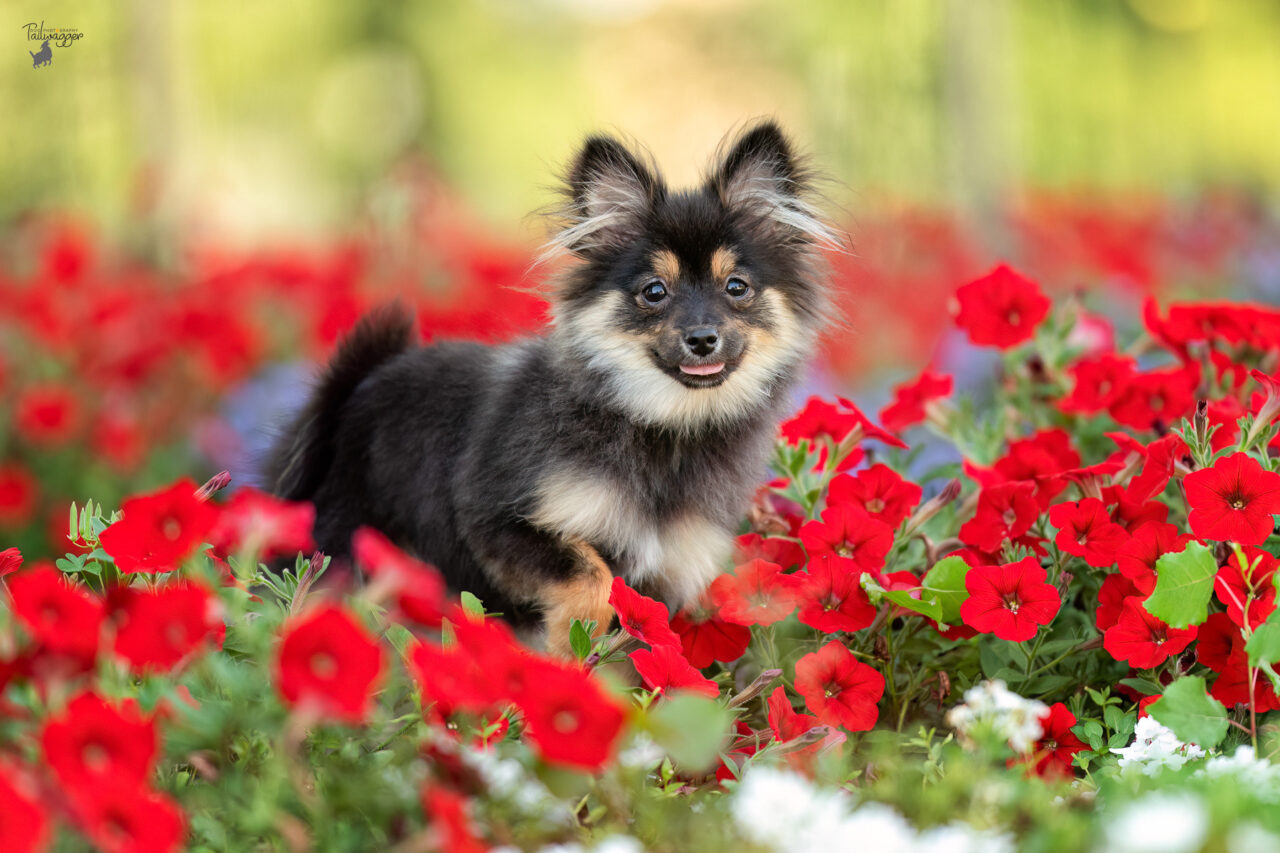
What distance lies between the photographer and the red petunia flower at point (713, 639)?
2822mm

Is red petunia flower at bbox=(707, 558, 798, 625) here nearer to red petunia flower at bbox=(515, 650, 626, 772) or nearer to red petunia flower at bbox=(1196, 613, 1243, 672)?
red petunia flower at bbox=(1196, 613, 1243, 672)

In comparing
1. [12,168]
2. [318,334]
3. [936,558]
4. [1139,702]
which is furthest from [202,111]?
[1139,702]

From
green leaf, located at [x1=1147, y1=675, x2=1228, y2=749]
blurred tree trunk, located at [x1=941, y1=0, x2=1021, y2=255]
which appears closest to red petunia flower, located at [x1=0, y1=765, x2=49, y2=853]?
green leaf, located at [x1=1147, y1=675, x2=1228, y2=749]

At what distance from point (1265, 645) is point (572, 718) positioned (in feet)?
4.30

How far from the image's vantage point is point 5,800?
142 cm

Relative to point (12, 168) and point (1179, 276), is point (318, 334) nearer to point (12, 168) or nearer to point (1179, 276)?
point (12, 168)

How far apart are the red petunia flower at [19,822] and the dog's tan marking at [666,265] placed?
2.12 m

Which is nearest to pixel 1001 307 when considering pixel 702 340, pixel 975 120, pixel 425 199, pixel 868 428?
pixel 868 428

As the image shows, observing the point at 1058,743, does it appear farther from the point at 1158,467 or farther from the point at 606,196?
the point at 606,196

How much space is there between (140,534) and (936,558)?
1.90m

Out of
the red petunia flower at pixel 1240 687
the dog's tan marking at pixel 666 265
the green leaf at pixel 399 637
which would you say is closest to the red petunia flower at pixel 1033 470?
the red petunia flower at pixel 1240 687

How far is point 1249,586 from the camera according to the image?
2.33 meters

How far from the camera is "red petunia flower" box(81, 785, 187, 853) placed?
57.4 inches

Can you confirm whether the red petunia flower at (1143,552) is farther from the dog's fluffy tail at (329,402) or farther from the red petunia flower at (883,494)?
the dog's fluffy tail at (329,402)
